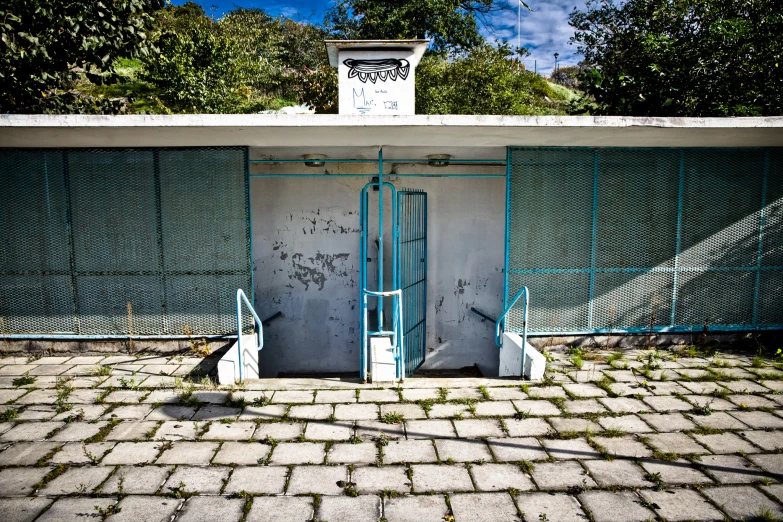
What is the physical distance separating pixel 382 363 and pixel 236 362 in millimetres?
1591

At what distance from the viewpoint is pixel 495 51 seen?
17.7 meters

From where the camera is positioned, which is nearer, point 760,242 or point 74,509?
point 74,509

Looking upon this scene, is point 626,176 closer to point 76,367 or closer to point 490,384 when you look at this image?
point 490,384

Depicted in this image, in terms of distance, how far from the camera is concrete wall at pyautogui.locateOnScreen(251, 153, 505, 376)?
698 cm

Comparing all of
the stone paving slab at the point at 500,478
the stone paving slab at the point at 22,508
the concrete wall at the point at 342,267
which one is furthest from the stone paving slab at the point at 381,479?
the concrete wall at the point at 342,267

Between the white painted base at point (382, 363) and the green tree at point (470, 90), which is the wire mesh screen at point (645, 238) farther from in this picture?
the green tree at point (470, 90)

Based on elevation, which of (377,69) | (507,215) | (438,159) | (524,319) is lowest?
(524,319)

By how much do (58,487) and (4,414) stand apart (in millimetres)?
1567

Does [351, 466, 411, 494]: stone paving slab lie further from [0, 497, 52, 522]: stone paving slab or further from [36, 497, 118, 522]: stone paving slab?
[0, 497, 52, 522]: stone paving slab

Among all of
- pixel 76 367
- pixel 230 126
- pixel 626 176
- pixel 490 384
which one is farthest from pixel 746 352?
pixel 76 367

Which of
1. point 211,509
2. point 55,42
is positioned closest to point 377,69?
point 55,42

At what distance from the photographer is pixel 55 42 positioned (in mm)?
7805

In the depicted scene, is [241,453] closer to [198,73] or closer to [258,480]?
[258,480]

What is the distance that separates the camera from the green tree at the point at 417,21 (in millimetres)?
19984
